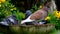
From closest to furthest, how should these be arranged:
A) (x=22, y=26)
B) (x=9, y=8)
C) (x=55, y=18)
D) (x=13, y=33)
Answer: (x=22, y=26) → (x=13, y=33) → (x=55, y=18) → (x=9, y=8)

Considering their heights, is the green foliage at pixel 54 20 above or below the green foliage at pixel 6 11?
below

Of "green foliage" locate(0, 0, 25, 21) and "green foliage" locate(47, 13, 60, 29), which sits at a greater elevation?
"green foliage" locate(0, 0, 25, 21)

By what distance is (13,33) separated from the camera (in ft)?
8.68

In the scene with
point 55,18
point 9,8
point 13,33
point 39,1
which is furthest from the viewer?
point 39,1

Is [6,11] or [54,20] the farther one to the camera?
[6,11]

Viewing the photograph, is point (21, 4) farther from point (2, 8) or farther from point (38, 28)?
point (38, 28)

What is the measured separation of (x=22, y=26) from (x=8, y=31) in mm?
237

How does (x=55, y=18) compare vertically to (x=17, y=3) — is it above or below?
below

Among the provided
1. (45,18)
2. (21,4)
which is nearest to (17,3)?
(21,4)

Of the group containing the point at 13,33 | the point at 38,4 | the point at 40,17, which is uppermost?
the point at 38,4

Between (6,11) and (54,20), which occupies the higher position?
(6,11)

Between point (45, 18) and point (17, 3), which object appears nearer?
point (45, 18)

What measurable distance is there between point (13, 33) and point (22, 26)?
22 cm

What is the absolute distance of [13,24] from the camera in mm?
2621
